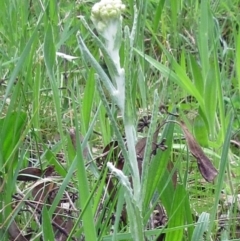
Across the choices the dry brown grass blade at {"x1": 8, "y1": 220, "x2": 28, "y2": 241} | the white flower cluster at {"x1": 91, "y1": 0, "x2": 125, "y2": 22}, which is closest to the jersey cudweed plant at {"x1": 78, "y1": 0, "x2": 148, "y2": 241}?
the white flower cluster at {"x1": 91, "y1": 0, "x2": 125, "y2": 22}

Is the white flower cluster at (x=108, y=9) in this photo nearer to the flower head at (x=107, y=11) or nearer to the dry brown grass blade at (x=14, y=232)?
the flower head at (x=107, y=11)

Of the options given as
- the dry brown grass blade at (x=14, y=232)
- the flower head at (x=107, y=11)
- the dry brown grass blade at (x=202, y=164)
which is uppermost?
the flower head at (x=107, y=11)

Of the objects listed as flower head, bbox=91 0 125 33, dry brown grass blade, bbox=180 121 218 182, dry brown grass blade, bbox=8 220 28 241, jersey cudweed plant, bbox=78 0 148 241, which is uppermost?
flower head, bbox=91 0 125 33

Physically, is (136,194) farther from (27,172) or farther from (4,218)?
(27,172)

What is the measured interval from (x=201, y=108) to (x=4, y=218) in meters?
0.59

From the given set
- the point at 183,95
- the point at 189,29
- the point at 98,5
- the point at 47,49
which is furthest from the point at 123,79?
the point at 189,29

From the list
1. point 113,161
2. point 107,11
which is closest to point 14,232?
point 113,161

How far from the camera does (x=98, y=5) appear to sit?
2.31ft

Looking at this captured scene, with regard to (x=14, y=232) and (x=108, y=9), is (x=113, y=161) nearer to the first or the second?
(x=14, y=232)

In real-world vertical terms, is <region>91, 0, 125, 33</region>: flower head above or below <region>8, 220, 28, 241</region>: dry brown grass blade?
above

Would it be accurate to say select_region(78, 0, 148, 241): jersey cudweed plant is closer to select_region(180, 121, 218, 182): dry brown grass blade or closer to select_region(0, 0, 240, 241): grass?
select_region(0, 0, 240, 241): grass

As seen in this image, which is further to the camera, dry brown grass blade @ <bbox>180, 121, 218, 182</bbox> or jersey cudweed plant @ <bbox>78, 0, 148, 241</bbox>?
dry brown grass blade @ <bbox>180, 121, 218, 182</bbox>

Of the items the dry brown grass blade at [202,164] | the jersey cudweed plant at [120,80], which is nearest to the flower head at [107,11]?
the jersey cudweed plant at [120,80]

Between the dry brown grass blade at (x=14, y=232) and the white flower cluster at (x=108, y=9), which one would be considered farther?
the dry brown grass blade at (x=14, y=232)
